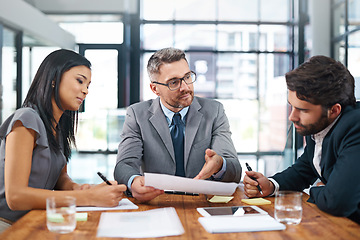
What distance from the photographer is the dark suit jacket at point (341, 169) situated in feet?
4.91

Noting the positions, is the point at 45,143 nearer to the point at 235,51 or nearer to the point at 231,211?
the point at 231,211

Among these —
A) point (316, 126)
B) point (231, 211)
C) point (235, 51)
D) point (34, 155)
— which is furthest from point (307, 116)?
point (235, 51)

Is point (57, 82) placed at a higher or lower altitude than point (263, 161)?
higher

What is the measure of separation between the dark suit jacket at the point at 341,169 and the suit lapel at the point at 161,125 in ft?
2.14

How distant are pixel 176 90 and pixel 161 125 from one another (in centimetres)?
23

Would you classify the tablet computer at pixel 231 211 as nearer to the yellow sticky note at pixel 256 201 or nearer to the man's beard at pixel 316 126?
the yellow sticky note at pixel 256 201

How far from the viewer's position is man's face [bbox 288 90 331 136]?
5.77ft

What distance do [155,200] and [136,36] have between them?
264 inches

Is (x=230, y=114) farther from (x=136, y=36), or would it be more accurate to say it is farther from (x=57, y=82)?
(x=57, y=82)

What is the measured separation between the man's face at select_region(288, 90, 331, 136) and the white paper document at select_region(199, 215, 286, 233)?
53cm

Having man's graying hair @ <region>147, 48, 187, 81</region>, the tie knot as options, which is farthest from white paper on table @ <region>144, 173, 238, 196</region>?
man's graying hair @ <region>147, 48, 187, 81</region>

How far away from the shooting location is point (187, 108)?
2.44 metres

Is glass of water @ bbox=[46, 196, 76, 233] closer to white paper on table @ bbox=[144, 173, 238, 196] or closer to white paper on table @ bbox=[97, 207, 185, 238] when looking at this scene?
white paper on table @ bbox=[97, 207, 185, 238]

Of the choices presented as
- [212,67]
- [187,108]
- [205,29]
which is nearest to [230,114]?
[212,67]
